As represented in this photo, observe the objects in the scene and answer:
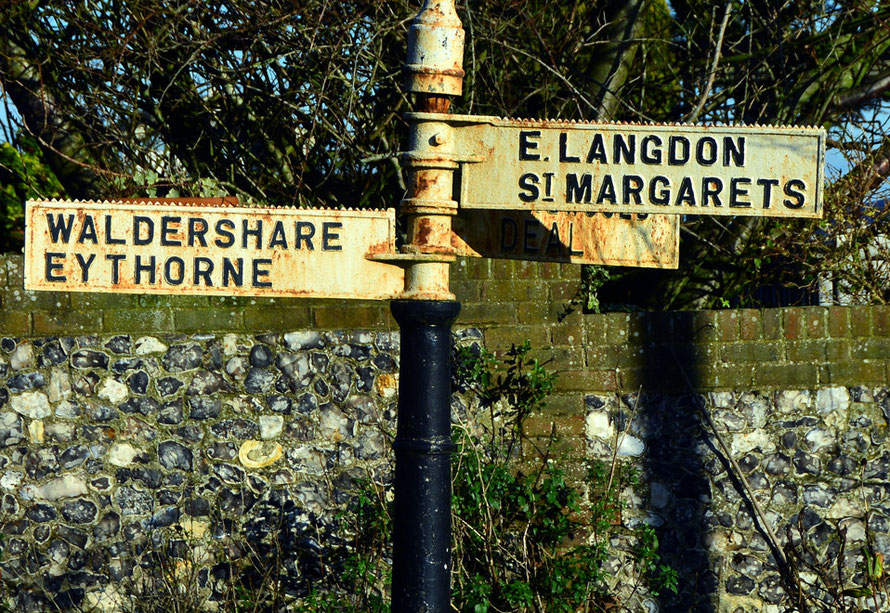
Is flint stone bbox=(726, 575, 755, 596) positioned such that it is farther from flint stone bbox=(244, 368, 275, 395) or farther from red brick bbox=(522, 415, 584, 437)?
flint stone bbox=(244, 368, 275, 395)

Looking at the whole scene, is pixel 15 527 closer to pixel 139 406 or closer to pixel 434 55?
pixel 139 406

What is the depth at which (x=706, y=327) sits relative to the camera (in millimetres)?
5375

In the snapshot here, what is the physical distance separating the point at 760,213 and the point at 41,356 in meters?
3.93

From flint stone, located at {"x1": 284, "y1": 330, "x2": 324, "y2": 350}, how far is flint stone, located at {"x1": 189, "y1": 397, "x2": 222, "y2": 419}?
0.50 metres

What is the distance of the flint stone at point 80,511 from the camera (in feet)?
17.2

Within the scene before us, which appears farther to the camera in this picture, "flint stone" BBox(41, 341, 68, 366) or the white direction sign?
"flint stone" BBox(41, 341, 68, 366)

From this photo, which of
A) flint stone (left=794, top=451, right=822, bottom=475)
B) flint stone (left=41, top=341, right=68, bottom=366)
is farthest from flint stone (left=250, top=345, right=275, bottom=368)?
flint stone (left=794, top=451, right=822, bottom=475)

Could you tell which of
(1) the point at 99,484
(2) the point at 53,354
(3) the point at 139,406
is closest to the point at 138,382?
(3) the point at 139,406

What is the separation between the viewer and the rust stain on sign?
3.05 metres

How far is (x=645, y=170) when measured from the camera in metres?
2.86

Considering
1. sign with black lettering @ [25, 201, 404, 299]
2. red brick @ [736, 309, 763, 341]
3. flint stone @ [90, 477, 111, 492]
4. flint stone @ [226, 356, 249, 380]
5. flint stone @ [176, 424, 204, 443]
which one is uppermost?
sign with black lettering @ [25, 201, 404, 299]

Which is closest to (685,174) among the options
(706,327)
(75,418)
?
(706,327)

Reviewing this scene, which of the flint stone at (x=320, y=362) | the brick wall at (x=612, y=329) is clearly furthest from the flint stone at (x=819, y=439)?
the flint stone at (x=320, y=362)

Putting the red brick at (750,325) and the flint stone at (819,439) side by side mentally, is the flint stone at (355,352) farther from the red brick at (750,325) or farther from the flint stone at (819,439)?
the flint stone at (819,439)
